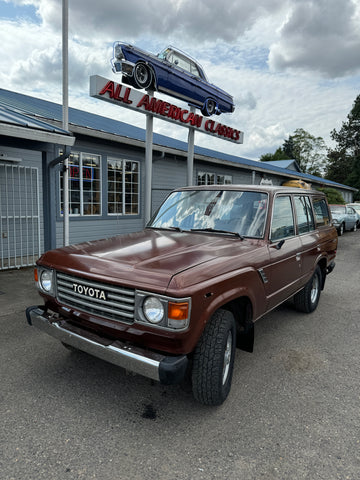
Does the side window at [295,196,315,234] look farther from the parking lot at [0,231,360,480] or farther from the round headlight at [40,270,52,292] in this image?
the round headlight at [40,270,52,292]

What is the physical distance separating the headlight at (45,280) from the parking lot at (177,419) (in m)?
0.86

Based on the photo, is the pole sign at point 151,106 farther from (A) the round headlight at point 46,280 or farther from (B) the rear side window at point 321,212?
A: (A) the round headlight at point 46,280

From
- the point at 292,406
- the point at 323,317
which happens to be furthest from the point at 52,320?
the point at 323,317

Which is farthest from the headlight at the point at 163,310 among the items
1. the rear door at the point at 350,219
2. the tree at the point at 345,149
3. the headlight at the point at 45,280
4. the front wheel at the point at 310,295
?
the tree at the point at 345,149

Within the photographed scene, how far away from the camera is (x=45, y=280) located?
10.2ft

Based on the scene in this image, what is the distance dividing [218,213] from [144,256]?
130 centimetres

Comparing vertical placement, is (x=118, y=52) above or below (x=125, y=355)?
above

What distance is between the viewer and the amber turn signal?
2.29m

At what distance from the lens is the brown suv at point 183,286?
2.36 meters

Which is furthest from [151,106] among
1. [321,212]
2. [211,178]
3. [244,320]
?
[244,320]

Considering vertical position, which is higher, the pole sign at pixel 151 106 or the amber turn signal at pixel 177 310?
the pole sign at pixel 151 106

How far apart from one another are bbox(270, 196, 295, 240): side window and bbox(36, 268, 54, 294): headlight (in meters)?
2.21

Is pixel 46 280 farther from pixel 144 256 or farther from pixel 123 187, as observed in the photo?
pixel 123 187

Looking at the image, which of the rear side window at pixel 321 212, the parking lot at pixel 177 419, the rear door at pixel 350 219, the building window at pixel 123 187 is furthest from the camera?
the rear door at pixel 350 219
